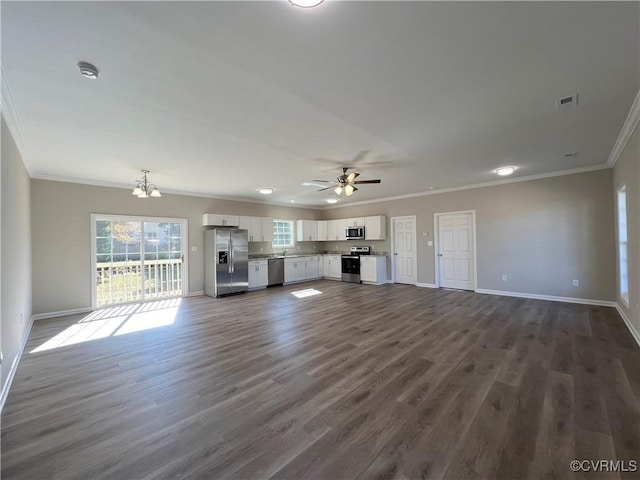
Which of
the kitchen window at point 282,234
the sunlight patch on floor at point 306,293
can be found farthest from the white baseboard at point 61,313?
the kitchen window at point 282,234

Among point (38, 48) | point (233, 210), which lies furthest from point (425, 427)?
point (233, 210)

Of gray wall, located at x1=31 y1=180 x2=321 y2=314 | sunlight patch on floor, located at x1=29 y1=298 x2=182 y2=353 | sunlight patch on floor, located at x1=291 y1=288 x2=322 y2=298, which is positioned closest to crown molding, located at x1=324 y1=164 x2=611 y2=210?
sunlight patch on floor, located at x1=291 y1=288 x2=322 y2=298

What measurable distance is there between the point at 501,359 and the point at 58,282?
7.39 metres

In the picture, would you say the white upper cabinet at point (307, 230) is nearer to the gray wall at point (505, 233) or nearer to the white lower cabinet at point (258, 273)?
the white lower cabinet at point (258, 273)

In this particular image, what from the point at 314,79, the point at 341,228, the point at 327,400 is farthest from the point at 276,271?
the point at 314,79

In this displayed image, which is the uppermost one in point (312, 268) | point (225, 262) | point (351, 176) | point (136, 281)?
point (351, 176)

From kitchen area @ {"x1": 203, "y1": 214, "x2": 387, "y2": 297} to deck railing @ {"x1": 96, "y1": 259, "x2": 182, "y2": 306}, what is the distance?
818 mm

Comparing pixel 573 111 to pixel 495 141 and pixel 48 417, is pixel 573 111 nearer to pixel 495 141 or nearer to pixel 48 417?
pixel 495 141

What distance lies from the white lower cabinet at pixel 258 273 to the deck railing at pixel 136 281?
183cm

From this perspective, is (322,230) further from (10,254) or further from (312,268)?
(10,254)

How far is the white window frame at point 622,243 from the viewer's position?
414 cm

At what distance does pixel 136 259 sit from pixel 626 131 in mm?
8736

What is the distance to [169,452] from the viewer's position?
1.73m

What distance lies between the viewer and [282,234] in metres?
9.37
